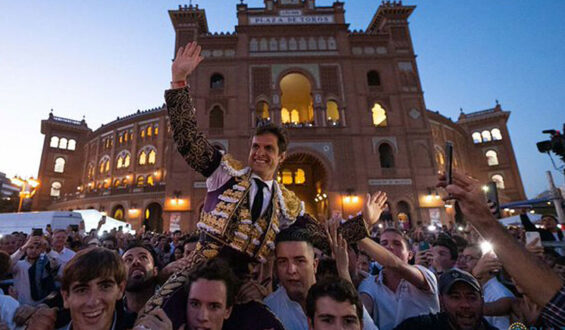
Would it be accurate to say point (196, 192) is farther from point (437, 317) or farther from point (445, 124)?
point (445, 124)

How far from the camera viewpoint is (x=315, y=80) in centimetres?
2297

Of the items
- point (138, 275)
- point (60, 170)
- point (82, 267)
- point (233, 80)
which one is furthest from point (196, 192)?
point (60, 170)

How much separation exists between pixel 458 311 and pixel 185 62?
11.2 ft

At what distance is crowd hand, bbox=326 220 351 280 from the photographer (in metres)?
2.51

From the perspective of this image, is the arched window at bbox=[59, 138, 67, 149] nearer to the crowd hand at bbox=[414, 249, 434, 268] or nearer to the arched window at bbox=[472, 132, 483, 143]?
the crowd hand at bbox=[414, 249, 434, 268]

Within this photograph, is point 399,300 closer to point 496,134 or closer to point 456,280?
point 456,280

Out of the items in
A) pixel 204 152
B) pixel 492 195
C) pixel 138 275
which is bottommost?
pixel 138 275

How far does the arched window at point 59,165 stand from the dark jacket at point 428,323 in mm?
48885

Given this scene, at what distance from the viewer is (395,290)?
10.8 ft

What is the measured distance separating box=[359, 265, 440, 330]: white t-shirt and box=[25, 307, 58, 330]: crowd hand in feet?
9.56

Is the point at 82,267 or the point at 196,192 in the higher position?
the point at 196,192

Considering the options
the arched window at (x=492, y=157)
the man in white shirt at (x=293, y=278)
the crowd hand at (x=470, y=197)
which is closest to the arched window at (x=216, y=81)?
the man in white shirt at (x=293, y=278)

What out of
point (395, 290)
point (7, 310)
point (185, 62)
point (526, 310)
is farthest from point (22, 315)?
point (526, 310)

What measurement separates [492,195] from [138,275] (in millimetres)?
3469
